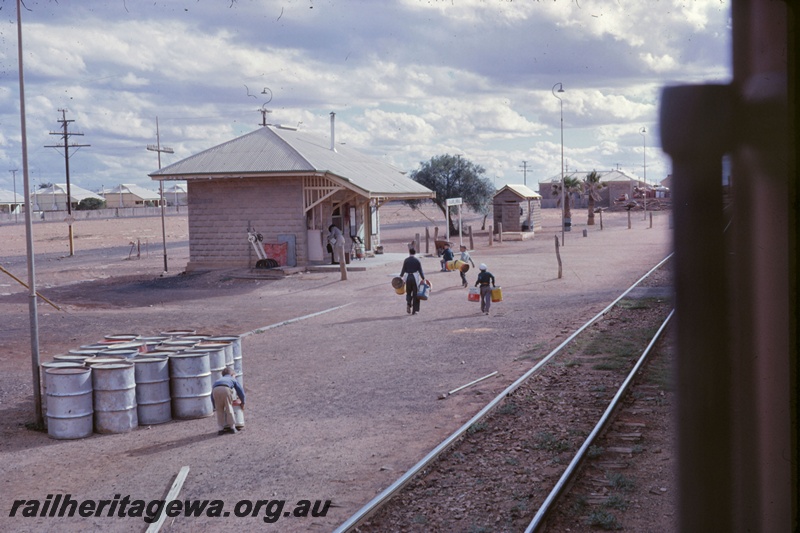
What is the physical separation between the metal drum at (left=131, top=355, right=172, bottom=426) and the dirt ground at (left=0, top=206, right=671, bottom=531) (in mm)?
274

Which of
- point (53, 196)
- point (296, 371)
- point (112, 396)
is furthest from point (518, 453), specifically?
point (53, 196)

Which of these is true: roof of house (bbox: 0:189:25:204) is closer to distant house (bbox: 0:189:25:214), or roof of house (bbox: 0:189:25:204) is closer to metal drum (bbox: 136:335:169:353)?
distant house (bbox: 0:189:25:214)

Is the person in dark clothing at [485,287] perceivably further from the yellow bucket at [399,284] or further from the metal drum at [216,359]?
the metal drum at [216,359]

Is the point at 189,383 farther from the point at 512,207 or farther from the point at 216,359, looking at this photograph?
the point at 512,207

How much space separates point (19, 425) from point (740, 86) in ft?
36.1

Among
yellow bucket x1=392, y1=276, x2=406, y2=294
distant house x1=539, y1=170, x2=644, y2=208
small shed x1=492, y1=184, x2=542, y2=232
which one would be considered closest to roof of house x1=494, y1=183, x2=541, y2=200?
small shed x1=492, y1=184, x2=542, y2=232

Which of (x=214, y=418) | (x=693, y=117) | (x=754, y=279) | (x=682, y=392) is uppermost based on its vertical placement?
(x=693, y=117)

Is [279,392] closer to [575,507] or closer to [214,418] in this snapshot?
[214,418]

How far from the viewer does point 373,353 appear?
16.0 m

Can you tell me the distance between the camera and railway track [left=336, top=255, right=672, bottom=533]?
710 cm

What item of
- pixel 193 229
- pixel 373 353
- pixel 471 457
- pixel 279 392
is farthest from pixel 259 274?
pixel 471 457

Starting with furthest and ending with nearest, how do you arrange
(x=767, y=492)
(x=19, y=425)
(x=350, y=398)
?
(x=350, y=398) < (x=19, y=425) < (x=767, y=492)

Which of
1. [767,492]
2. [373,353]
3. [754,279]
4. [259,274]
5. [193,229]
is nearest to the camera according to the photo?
[754,279]
